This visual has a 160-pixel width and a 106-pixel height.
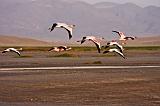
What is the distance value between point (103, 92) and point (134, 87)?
3.03 meters

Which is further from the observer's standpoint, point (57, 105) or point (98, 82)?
point (98, 82)

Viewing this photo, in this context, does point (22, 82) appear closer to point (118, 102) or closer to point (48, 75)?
point (48, 75)

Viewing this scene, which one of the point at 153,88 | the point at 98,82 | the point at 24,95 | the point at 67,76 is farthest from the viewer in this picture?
the point at 67,76

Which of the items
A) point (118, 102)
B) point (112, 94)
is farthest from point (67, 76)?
point (118, 102)

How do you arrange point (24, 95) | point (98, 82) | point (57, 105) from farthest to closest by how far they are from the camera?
1. point (98, 82)
2. point (24, 95)
3. point (57, 105)

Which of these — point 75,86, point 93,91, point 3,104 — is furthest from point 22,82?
point 3,104

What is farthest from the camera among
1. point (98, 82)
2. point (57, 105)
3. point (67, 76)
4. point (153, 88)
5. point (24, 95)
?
point (67, 76)

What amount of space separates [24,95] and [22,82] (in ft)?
22.2

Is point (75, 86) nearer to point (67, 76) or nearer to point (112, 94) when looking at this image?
point (112, 94)

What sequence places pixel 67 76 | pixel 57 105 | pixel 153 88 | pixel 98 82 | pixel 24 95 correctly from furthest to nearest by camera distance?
pixel 67 76 → pixel 98 82 → pixel 153 88 → pixel 24 95 → pixel 57 105

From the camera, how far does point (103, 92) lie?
85.4 feet

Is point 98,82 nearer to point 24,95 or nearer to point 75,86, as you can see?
point 75,86

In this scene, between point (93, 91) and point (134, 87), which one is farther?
point (134, 87)

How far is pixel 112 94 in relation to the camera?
2517cm
